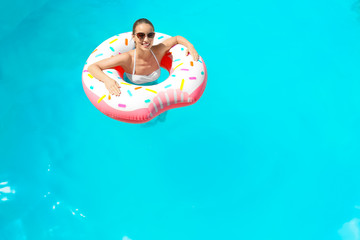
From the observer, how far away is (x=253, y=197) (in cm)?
345

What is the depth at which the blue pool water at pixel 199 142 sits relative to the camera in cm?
335

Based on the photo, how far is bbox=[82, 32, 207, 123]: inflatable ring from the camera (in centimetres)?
279

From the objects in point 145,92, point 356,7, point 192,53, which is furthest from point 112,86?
point 356,7

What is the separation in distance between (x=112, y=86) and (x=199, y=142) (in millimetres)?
1294

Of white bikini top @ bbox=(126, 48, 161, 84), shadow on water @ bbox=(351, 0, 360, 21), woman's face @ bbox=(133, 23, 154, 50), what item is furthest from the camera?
shadow on water @ bbox=(351, 0, 360, 21)

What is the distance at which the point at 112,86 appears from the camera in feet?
9.21

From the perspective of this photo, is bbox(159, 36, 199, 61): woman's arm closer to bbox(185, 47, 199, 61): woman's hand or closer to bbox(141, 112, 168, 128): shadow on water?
bbox(185, 47, 199, 61): woman's hand

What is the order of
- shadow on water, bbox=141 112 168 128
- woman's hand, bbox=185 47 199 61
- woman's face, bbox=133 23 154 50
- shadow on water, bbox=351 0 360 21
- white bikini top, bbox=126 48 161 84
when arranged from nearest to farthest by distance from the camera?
1. woman's face, bbox=133 23 154 50
2. woman's hand, bbox=185 47 199 61
3. white bikini top, bbox=126 48 161 84
4. shadow on water, bbox=141 112 168 128
5. shadow on water, bbox=351 0 360 21

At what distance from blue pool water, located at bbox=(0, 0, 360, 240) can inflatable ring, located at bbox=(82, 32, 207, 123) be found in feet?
2.67

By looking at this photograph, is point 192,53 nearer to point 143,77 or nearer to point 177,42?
point 177,42

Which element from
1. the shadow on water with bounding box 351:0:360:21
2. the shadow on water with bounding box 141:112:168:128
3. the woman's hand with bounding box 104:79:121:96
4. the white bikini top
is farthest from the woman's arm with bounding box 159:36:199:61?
the shadow on water with bounding box 351:0:360:21

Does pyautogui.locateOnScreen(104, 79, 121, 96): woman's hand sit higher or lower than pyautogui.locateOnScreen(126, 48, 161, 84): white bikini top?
lower

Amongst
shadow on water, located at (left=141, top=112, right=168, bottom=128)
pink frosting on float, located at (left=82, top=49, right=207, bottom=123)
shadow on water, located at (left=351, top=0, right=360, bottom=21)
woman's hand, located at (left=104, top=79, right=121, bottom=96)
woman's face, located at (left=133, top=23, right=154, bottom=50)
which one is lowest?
pink frosting on float, located at (left=82, top=49, right=207, bottom=123)

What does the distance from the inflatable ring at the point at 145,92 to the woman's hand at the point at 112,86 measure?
3 cm
